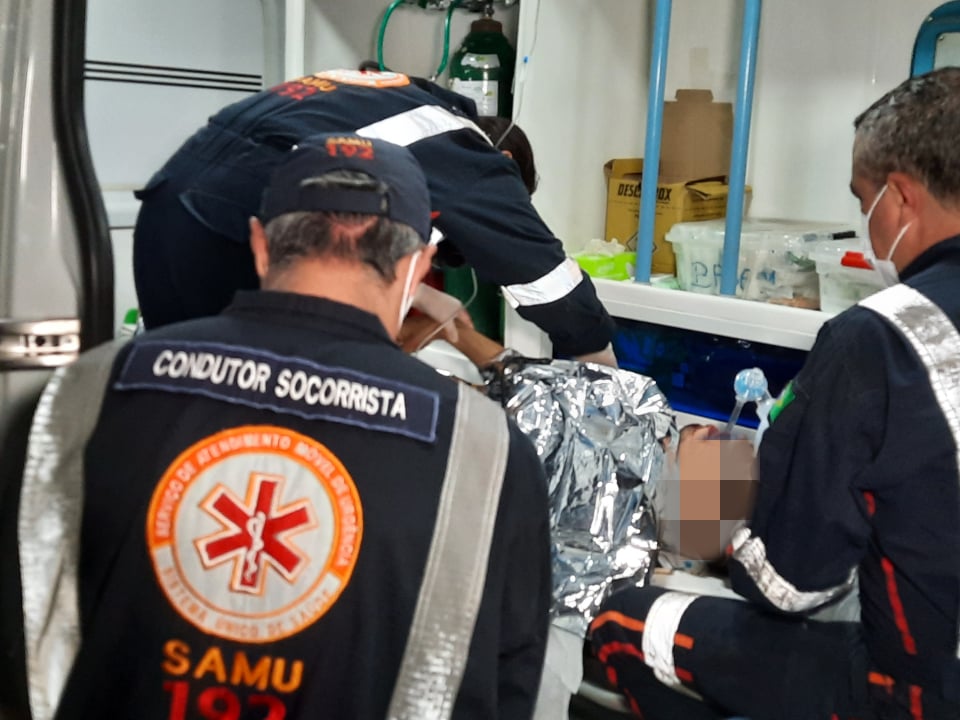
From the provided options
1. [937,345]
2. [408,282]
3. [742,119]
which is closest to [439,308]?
[408,282]

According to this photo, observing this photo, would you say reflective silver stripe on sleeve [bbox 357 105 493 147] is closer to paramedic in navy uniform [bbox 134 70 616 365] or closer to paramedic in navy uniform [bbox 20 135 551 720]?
paramedic in navy uniform [bbox 134 70 616 365]

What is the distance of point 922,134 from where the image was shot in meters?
1.15

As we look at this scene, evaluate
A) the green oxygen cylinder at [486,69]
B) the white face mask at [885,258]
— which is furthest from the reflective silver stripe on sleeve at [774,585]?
the green oxygen cylinder at [486,69]

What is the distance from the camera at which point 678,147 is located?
199 cm

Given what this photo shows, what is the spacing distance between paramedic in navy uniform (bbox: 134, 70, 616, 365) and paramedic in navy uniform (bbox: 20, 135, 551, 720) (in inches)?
17.6

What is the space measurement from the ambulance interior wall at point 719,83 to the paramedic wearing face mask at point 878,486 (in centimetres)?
80

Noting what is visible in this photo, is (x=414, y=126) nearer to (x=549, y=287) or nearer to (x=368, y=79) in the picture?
(x=368, y=79)

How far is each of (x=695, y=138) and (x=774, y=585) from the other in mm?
1073

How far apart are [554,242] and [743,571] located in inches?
22.0

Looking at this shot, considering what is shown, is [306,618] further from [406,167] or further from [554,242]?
[554,242]

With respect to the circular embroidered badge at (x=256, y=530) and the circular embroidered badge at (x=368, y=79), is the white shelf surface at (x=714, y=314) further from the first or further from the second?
the circular embroidered badge at (x=256, y=530)

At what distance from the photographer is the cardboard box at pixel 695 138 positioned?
1982 mm

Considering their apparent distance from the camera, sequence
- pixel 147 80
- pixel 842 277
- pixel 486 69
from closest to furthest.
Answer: pixel 842 277
pixel 486 69
pixel 147 80

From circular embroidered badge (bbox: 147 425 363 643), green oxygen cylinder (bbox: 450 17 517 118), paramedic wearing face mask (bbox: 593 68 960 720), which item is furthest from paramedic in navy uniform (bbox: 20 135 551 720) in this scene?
green oxygen cylinder (bbox: 450 17 517 118)
